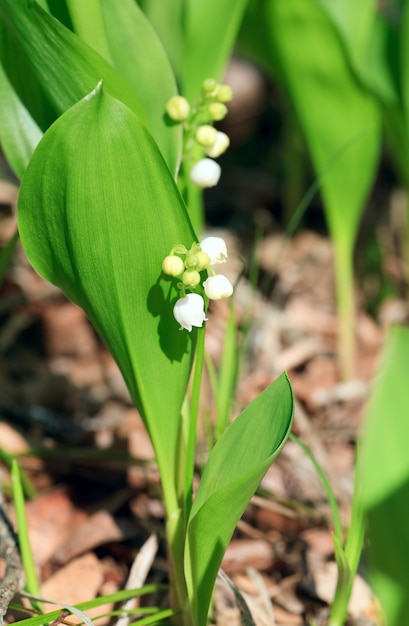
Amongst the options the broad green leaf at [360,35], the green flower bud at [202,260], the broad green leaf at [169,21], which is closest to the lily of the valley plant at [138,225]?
the green flower bud at [202,260]

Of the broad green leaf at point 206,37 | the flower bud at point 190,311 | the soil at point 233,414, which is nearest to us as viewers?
the flower bud at point 190,311

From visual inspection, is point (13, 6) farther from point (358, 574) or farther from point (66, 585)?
point (358, 574)

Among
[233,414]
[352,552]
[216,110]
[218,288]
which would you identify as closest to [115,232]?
[218,288]

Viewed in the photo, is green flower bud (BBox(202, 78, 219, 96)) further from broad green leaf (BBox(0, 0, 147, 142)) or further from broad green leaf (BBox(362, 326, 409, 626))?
broad green leaf (BBox(362, 326, 409, 626))

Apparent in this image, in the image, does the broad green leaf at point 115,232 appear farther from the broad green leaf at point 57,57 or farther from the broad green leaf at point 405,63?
the broad green leaf at point 405,63

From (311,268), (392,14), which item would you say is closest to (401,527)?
(311,268)

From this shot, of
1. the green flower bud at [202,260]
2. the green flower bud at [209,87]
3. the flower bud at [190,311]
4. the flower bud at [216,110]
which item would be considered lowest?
the flower bud at [190,311]

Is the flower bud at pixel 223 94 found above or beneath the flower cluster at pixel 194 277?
above
